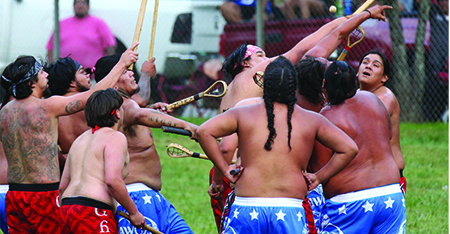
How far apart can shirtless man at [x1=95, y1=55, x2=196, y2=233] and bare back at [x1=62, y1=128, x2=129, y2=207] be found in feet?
1.94

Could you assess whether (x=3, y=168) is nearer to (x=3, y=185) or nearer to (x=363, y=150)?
(x=3, y=185)

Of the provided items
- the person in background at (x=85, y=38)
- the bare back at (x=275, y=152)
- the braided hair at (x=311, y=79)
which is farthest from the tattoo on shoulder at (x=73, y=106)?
the person in background at (x=85, y=38)

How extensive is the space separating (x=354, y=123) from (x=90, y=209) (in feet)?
5.85

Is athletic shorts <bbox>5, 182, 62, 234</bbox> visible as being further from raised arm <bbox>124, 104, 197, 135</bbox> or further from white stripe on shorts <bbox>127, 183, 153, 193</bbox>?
raised arm <bbox>124, 104, 197, 135</bbox>

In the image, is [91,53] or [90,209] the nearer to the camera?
[90,209]

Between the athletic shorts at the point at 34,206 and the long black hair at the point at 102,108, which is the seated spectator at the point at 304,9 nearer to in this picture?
the athletic shorts at the point at 34,206

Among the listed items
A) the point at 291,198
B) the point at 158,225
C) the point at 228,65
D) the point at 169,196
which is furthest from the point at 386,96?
the point at 169,196

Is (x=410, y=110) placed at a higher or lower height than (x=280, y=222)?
lower

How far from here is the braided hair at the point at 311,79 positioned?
4.34 metres

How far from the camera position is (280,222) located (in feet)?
11.6

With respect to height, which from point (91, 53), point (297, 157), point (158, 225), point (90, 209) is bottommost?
point (91, 53)

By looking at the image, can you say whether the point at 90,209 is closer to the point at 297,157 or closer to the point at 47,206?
the point at 47,206

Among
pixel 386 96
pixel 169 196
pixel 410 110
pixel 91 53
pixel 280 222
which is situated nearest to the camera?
pixel 280 222

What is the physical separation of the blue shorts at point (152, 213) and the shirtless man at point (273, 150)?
0.97 meters
